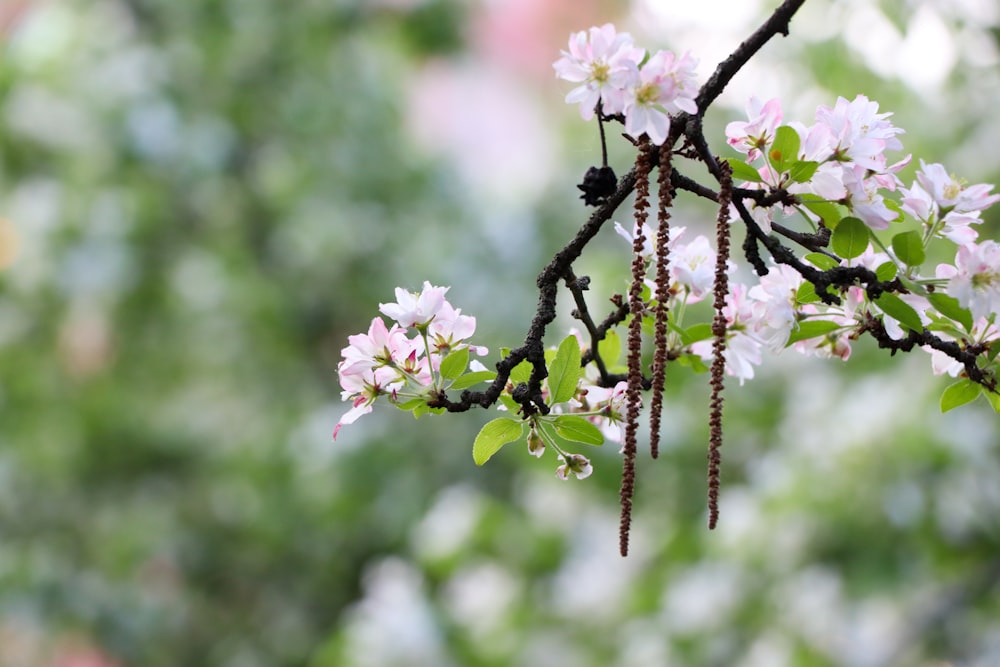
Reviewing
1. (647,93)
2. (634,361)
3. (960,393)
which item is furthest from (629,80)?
(960,393)

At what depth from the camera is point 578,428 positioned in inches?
19.6

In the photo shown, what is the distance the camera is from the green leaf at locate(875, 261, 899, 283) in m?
0.49

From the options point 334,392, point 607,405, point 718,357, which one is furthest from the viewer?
point 334,392

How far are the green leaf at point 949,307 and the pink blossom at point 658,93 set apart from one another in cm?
15

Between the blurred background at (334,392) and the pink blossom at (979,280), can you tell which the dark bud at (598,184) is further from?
the blurred background at (334,392)

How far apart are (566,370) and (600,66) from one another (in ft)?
0.44

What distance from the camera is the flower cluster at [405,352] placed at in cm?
49

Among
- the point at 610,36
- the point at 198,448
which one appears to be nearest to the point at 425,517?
the point at 198,448

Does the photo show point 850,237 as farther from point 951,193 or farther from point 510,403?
point 510,403

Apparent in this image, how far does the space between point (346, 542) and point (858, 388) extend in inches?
55.1

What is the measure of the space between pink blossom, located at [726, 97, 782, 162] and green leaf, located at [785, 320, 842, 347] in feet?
0.28

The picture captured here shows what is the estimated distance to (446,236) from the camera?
2617mm

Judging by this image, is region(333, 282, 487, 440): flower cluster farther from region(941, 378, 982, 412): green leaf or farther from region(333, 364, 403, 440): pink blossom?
region(941, 378, 982, 412): green leaf

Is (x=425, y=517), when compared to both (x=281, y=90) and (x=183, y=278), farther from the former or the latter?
(x=281, y=90)
